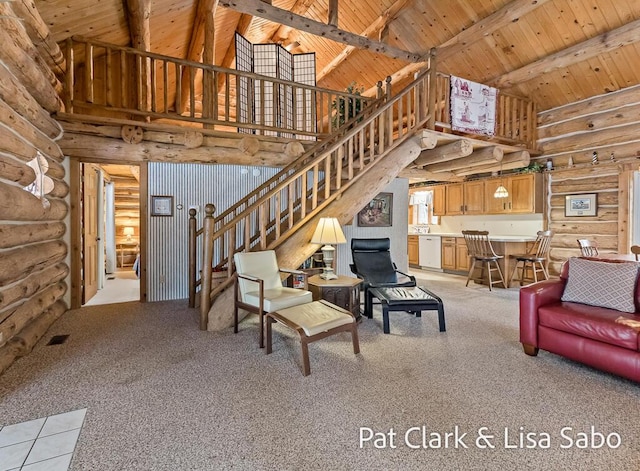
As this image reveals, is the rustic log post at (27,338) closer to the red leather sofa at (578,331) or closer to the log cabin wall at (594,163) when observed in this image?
the red leather sofa at (578,331)

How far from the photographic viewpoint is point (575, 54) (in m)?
5.23

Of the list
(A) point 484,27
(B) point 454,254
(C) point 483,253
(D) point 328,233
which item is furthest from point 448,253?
(D) point 328,233

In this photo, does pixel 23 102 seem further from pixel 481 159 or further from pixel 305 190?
pixel 481 159

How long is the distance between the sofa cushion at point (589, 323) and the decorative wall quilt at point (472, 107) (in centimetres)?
341

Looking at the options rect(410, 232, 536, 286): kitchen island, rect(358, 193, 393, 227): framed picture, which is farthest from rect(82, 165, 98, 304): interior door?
rect(410, 232, 536, 286): kitchen island

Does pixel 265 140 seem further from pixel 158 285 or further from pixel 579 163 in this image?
pixel 579 163

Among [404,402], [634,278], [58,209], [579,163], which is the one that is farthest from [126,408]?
[579,163]

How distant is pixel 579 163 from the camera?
5.98 metres

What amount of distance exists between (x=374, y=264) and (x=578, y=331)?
2.52m

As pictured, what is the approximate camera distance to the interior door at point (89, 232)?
481cm

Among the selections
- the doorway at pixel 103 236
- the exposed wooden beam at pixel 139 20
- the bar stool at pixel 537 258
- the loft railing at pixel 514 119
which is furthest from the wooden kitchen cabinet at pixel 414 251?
the exposed wooden beam at pixel 139 20

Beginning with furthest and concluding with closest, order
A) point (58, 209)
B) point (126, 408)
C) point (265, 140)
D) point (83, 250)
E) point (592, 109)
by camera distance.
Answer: point (592, 109) → point (265, 140) → point (83, 250) → point (58, 209) → point (126, 408)

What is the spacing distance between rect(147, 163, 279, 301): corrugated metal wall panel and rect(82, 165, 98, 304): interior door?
0.95 m

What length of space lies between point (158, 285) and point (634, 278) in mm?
5691
